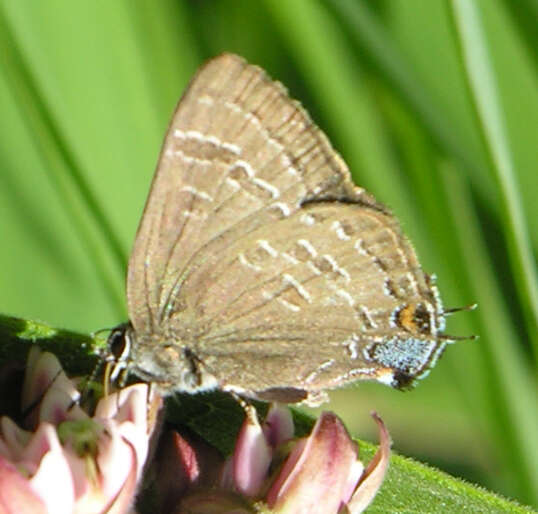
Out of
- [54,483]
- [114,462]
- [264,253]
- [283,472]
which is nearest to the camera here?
[54,483]

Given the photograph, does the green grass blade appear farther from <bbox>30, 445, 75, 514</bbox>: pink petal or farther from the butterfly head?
<bbox>30, 445, 75, 514</bbox>: pink petal

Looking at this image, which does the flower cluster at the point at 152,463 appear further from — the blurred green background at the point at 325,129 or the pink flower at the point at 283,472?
the blurred green background at the point at 325,129

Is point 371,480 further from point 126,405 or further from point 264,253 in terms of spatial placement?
point 264,253

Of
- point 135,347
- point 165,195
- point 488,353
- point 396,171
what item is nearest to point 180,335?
point 135,347

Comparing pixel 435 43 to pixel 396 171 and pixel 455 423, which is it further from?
pixel 455 423

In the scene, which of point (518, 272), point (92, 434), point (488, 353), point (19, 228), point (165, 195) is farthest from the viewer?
point (19, 228)

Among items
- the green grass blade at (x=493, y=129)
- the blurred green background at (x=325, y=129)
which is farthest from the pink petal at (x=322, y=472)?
the blurred green background at (x=325, y=129)

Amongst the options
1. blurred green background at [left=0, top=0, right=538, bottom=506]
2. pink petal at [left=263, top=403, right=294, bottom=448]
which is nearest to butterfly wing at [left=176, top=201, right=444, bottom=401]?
pink petal at [left=263, top=403, right=294, bottom=448]

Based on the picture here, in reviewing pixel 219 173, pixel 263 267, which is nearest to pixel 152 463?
pixel 263 267
